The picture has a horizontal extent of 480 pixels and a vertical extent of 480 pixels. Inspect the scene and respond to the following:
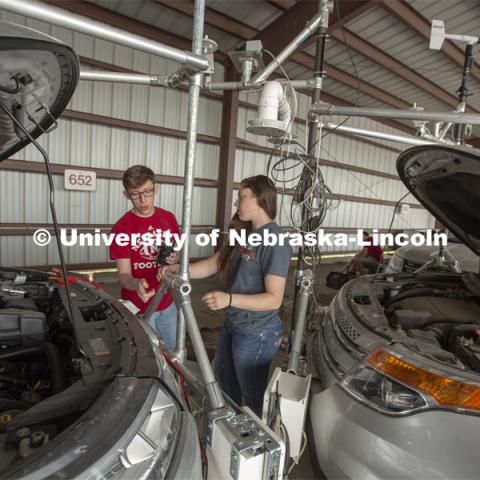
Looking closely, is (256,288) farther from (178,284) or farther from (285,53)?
(285,53)

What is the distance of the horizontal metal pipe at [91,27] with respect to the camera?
0.90m

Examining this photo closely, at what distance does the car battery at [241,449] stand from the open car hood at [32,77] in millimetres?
1104

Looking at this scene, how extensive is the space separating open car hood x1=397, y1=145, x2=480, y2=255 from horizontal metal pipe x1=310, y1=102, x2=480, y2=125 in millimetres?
261

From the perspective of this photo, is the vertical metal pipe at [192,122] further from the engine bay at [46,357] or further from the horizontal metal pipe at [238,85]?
A: the horizontal metal pipe at [238,85]

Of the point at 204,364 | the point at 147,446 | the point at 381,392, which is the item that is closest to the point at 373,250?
the point at 381,392

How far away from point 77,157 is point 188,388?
18.5 feet

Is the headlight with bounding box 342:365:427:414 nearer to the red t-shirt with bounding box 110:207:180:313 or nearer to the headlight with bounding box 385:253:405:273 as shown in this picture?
the red t-shirt with bounding box 110:207:180:313

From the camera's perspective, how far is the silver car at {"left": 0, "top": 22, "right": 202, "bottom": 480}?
71 centimetres

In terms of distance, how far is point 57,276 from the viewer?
1891 mm

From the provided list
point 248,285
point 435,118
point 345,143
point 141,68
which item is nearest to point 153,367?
point 248,285

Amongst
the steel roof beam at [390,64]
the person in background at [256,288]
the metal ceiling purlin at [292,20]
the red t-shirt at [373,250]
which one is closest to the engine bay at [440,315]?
the person in background at [256,288]

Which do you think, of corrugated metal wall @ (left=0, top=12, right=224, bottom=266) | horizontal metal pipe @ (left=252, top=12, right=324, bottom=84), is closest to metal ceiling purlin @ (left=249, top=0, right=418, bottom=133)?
corrugated metal wall @ (left=0, top=12, right=224, bottom=266)

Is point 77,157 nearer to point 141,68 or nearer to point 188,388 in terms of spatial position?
point 141,68

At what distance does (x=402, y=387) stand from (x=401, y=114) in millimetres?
1565
